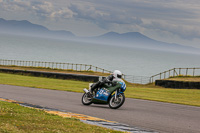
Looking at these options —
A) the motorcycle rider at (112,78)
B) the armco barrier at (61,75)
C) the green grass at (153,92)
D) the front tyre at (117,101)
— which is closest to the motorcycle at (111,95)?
the front tyre at (117,101)

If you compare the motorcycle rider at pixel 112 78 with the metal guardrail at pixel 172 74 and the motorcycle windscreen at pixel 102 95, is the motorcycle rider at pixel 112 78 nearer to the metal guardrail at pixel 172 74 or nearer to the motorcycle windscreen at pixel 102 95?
the motorcycle windscreen at pixel 102 95

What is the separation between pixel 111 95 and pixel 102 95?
0.40 metres

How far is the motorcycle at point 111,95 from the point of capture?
1337 centimetres

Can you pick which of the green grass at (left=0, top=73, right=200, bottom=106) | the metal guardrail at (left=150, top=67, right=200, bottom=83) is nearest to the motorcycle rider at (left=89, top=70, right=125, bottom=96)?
the green grass at (left=0, top=73, right=200, bottom=106)

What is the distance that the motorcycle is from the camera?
13.4 m

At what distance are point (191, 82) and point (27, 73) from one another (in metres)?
23.6

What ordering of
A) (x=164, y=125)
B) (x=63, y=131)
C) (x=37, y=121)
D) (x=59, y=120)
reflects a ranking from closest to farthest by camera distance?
(x=63, y=131)
(x=37, y=121)
(x=59, y=120)
(x=164, y=125)

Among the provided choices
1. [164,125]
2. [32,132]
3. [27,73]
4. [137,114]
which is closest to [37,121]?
[32,132]

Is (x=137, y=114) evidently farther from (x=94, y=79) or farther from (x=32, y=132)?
(x=94, y=79)

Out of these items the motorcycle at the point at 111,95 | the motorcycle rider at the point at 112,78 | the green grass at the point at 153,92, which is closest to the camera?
the motorcycle at the point at 111,95

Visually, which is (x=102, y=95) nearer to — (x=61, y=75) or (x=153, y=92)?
(x=153, y=92)

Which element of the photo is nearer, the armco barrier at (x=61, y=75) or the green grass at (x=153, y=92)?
the green grass at (x=153, y=92)

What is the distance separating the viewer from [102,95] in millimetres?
13789

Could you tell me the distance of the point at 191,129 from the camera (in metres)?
9.62
